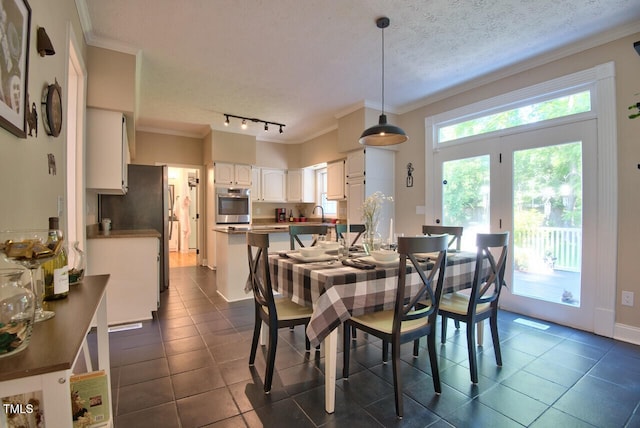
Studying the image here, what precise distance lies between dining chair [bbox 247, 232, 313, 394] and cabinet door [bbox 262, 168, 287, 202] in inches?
176

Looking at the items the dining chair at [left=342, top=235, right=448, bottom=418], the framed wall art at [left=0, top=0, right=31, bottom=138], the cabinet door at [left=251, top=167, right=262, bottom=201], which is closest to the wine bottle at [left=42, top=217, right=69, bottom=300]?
the framed wall art at [left=0, top=0, right=31, bottom=138]

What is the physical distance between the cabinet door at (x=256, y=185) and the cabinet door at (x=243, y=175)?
16.8 inches

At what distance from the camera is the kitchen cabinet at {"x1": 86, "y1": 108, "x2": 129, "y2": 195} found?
9.21 feet

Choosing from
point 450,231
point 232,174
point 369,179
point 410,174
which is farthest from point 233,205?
point 450,231

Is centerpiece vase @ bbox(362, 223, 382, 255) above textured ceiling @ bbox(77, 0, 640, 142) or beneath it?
beneath

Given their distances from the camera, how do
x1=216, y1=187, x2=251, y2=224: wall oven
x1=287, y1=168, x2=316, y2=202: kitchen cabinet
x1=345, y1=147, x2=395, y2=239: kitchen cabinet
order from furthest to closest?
x1=287, y1=168, x2=316, y2=202: kitchen cabinet, x1=216, y1=187, x2=251, y2=224: wall oven, x1=345, y1=147, x2=395, y2=239: kitchen cabinet

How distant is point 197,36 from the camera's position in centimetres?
272

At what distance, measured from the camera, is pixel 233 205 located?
19.2 ft

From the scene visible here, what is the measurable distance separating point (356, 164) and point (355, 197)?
50 cm

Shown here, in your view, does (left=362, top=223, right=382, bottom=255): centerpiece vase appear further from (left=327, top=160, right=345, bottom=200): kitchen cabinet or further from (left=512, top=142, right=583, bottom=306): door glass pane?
(left=327, top=160, right=345, bottom=200): kitchen cabinet

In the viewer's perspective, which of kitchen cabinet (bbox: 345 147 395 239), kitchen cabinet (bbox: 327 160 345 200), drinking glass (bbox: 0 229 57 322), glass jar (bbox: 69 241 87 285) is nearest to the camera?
drinking glass (bbox: 0 229 57 322)

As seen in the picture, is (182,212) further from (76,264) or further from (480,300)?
(480,300)

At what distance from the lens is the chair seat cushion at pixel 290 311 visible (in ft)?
6.49

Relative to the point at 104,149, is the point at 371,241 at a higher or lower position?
lower
